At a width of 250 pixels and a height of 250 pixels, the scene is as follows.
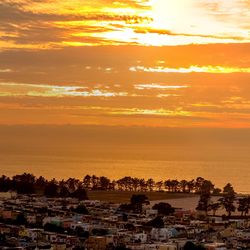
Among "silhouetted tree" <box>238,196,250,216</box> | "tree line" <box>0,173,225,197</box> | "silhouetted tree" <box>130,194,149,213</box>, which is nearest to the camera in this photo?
"silhouetted tree" <box>130,194,149,213</box>

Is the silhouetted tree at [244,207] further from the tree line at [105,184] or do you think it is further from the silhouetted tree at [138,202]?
the tree line at [105,184]

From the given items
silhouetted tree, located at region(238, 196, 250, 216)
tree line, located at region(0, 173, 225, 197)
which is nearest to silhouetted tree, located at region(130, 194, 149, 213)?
silhouetted tree, located at region(238, 196, 250, 216)

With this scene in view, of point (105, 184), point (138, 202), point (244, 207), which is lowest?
point (244, 207)

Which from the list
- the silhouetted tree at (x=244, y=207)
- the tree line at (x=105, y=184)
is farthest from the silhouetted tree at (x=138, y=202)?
the tree line at (x=105, y=184)

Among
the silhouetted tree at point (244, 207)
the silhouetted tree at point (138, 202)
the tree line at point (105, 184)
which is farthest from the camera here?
the tree line at point (105, 184)

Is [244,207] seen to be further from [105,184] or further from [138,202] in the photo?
[105,184]

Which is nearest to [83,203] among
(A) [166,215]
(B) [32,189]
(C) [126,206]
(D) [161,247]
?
(C) [126,206]

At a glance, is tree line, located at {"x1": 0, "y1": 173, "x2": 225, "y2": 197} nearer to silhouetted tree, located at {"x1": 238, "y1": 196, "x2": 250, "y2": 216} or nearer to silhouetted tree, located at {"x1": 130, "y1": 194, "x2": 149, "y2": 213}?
silhouetted tree, located at {"x1": 130, "y1": 194, "x2": 149, "y2": 213}

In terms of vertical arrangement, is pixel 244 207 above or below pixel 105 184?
below

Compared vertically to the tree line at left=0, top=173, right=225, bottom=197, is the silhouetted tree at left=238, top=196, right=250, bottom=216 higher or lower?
lower

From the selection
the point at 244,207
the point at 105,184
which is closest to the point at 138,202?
the point at 244,207

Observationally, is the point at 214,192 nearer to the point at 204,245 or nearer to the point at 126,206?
the point at 126,206
